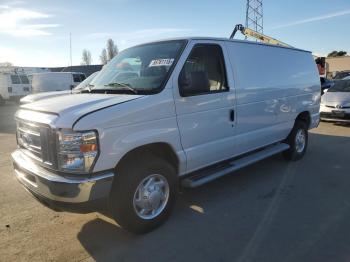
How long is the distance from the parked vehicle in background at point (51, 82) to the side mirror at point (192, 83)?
18035 mm

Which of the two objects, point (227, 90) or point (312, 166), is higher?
point (227, 90)

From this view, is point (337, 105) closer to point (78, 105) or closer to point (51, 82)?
point (78, 105)

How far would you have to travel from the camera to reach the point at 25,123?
3.88m

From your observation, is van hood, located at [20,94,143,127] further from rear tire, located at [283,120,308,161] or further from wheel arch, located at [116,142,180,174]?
rear tire, located at [283,120,308,161]

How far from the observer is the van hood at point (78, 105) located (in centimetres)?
340

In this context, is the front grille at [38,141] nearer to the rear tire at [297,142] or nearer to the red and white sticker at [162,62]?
the red and white sticker at [162,62]

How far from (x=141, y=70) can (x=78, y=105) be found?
1.09m

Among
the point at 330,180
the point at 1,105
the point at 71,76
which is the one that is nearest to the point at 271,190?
the point at 330,180

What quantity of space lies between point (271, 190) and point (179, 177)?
5.67 feet

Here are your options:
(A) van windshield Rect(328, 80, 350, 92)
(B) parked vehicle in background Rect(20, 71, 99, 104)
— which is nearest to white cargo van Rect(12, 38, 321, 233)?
(B) parked vehicle in background Rect(20, 71, 99, 104)

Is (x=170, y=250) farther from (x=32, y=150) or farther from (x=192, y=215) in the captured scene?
(x=32, y=150)

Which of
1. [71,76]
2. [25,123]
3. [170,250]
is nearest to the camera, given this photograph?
[170,250]

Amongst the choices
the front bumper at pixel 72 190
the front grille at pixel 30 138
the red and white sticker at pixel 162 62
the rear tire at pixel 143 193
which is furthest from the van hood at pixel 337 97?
the front grille at pixel 30 138

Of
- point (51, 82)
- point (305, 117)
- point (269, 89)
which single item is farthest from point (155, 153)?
point (51, 82)
